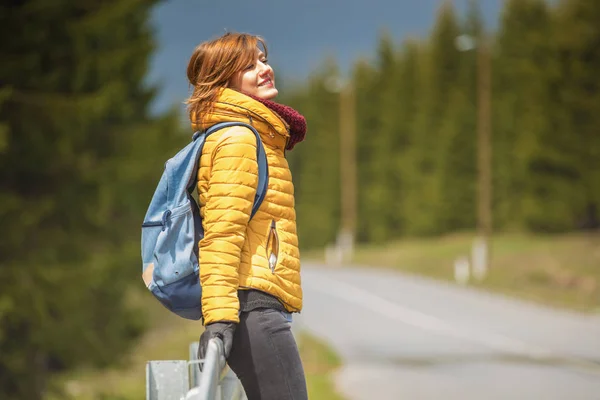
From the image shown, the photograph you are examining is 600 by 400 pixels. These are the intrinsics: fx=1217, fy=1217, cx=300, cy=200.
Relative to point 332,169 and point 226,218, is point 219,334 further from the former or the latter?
point 332,169

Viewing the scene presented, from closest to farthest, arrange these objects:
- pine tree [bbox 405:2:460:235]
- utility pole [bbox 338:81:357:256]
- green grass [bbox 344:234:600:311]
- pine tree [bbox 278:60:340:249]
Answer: green grass [bbox 344:234:600:311] < pine tree [bbox 405:2:460:235] < utility pole [bbox 338:81:357:256] < pine tree [bbox 278:60:340:249]

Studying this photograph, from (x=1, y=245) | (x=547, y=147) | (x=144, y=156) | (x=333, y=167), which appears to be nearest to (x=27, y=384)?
(x=1, y=245)

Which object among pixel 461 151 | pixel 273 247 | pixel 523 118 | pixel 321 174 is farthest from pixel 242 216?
pixel 321 174

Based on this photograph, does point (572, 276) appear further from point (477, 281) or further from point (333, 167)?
point (333, 167)

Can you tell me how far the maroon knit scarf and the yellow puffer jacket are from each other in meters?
0.04

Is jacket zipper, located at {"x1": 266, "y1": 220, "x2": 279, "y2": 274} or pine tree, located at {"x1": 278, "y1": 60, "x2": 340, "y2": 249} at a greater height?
jacket zipper, located at {"x1": 266, "y1": 220, "x2": 279, "y2": 274}

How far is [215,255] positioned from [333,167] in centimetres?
6951

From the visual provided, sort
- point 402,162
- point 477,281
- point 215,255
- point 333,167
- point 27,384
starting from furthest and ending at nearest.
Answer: point 333,167 → point 402,162 → point 477,281 → point 27,384 → point 215,255

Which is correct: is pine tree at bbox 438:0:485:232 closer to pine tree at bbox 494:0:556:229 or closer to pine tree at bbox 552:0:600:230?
pine tree at bbox 494:0:556:229

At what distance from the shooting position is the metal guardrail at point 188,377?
3.16 m

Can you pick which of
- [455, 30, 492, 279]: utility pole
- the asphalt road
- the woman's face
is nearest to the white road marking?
the asphalt road

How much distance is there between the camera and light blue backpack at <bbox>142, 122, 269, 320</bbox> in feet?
11.8

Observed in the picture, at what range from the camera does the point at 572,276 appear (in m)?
29.8

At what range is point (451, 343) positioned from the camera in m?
20.1
